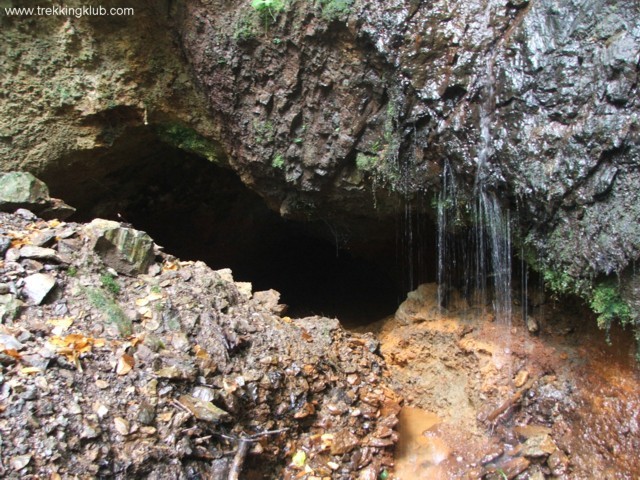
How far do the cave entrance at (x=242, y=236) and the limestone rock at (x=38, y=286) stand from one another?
3326 millimetres

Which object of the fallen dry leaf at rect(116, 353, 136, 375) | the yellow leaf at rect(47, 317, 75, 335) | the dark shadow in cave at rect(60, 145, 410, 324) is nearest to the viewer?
the fallen dry leaf at rect(116, 353, 136, 375)

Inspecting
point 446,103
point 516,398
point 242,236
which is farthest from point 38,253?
point 242,236

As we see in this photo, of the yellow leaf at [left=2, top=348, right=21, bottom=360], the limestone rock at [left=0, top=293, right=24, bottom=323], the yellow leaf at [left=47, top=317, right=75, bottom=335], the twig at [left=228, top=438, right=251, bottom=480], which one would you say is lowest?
the twig at [left=228, top=438, right=251, bottom=480]

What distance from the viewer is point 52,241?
394 cm

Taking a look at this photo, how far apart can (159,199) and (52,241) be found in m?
3.91

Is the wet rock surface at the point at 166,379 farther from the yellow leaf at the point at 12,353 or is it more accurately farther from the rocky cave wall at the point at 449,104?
the rocky cave wall at the point at 449,104

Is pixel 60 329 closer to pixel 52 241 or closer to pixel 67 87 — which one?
pixel 52 241

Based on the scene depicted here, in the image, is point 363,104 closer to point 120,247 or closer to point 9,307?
point 120,247

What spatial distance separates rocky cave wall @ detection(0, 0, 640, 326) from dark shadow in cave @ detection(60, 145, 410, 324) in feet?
1.57

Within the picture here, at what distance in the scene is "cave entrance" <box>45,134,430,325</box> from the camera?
7.18 metres

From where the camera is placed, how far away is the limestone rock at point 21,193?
445 centimetres

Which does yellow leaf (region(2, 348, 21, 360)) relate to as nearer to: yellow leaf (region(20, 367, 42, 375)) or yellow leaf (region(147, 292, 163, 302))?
yellow leaf (region(20, 367, 42, 375))

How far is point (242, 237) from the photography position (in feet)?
30.0

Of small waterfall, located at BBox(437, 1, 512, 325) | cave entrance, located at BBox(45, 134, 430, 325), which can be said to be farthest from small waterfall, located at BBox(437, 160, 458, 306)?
cave entrance, located at BBox(45, 134, 430, 325)
